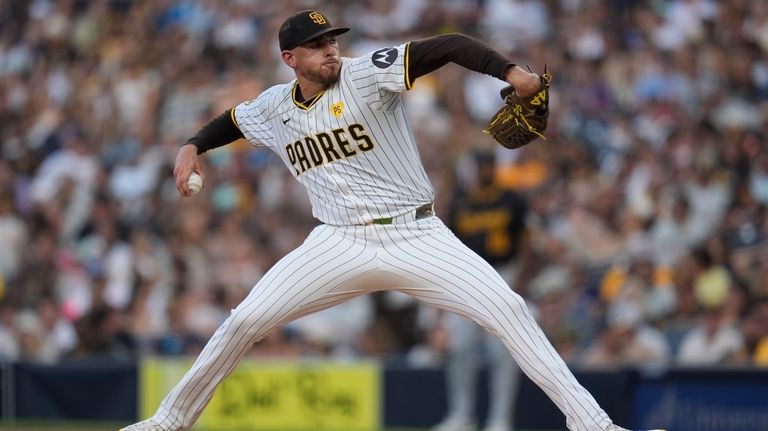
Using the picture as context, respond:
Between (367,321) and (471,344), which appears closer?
(471,344)

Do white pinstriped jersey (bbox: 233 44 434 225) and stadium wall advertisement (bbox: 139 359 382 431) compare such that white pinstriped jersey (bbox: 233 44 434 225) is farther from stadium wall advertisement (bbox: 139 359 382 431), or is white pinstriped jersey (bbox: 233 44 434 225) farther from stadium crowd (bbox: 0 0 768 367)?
stadium wall advertisement (bbox: 139 359 382 431)

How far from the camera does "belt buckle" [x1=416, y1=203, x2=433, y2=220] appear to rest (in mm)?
5785

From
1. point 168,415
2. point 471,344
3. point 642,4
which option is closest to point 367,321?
point 471,344

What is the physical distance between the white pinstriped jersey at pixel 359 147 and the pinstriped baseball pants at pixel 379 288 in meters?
0.11

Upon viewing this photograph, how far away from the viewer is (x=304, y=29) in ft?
18.7

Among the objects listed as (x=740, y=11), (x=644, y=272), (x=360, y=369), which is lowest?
(x=360, y=369)

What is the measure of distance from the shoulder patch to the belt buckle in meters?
0.70

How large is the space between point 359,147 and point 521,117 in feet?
2.63

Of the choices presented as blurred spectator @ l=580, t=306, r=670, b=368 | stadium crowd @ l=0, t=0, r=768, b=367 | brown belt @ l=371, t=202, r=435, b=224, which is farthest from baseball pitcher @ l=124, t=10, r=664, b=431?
blurred spectator @ l=580, t=306, r=670, b=368

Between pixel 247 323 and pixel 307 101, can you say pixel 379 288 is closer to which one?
pixel 247 323

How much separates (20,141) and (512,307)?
10956 millimetres

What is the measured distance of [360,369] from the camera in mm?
10016

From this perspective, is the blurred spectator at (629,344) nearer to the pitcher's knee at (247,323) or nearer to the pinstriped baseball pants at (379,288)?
the pinstriped baseball pants at (379,288)

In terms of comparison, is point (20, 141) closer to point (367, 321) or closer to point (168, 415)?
point (367, 321)
